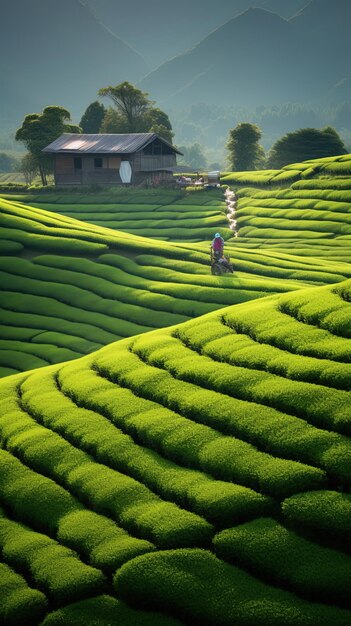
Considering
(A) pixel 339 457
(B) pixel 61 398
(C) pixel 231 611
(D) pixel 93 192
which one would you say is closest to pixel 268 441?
(A) pixel 339 457

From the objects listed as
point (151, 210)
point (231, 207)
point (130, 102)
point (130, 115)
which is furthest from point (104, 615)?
point (130, 102)

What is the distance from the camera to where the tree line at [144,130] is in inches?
4129

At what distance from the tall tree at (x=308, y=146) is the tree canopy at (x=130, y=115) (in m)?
18.7

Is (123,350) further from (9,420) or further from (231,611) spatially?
(231,611)

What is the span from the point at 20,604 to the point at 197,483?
4.77 meters

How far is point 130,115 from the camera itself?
11912cm

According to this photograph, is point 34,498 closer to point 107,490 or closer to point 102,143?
point 107,490

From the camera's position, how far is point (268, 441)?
17.7 meters

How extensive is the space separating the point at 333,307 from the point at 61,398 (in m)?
9.51

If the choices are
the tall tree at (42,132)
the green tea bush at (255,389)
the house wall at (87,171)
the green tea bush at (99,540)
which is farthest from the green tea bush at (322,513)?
the tall tree at (42,132)

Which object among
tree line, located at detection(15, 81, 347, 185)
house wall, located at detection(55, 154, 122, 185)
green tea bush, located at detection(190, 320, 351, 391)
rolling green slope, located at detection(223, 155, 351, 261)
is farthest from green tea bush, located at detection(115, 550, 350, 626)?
tree line, located at detection(15, 81, 347, 185)

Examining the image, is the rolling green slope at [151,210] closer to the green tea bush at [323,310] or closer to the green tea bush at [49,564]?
the green tea bush at [323,310]

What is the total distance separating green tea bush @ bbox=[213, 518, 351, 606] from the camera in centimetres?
1395

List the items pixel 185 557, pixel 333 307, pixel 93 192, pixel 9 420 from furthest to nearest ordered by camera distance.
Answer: pixel 93 192
pixel 9 420
pixel 333 307
pixel 185 557
